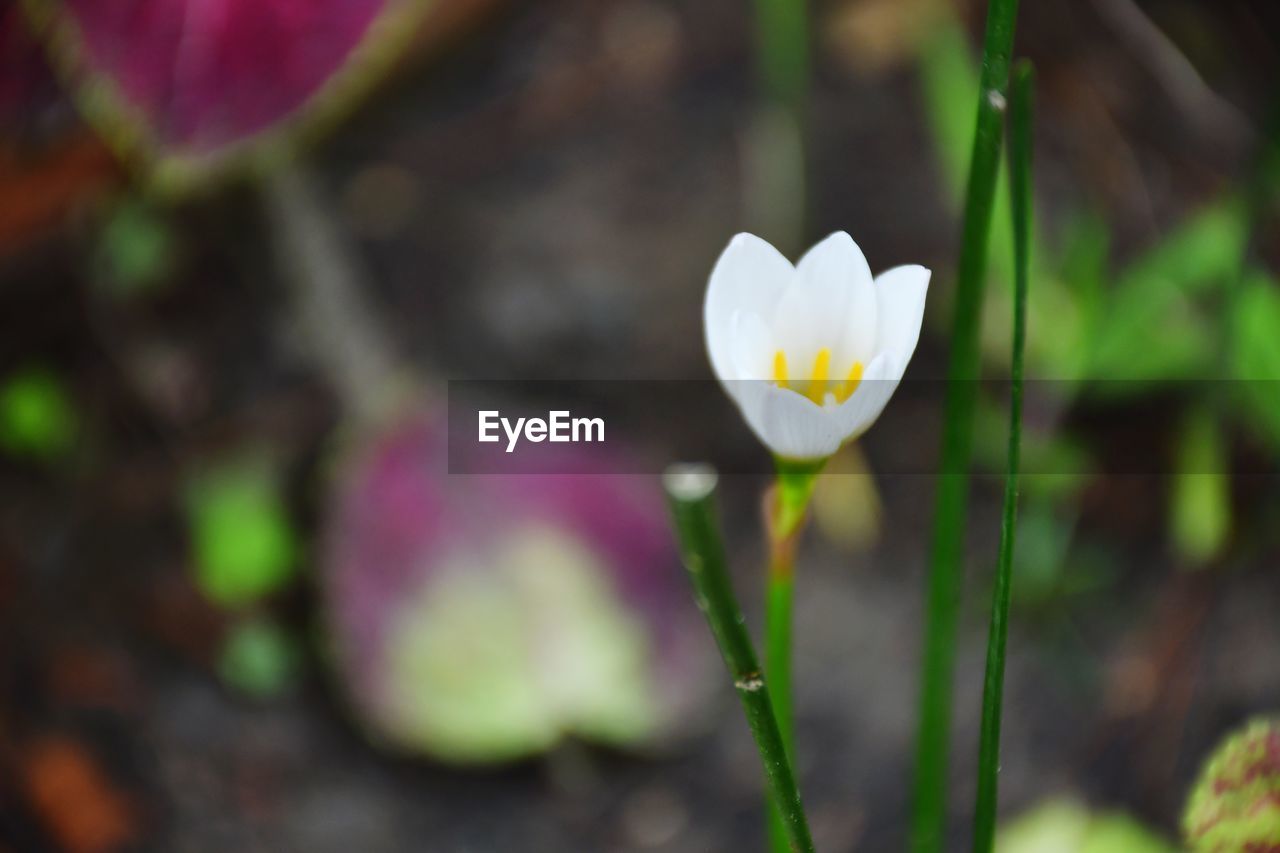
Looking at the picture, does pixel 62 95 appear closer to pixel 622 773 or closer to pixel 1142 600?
pixel 622 773

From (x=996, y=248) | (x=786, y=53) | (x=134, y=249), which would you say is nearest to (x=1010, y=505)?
(x=996, y=248)

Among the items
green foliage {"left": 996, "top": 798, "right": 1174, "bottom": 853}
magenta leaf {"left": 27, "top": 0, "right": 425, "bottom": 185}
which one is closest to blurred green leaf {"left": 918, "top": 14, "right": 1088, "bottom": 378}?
green foliage {"left": 996, "top": 798, "right": 1174, "bottom": 853}

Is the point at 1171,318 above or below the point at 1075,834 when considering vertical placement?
above

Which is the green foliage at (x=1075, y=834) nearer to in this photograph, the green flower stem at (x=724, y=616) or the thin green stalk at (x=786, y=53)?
the green flower stem at (x=724, y=616)

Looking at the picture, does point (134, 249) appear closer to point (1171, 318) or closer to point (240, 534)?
point (240, 534)

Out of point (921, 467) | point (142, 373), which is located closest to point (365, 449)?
point (142, 373)

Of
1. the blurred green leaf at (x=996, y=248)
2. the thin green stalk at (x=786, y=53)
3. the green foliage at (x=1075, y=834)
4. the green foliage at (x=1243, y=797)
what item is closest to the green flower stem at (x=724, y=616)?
the green foliage at (x=1243, y=797)
